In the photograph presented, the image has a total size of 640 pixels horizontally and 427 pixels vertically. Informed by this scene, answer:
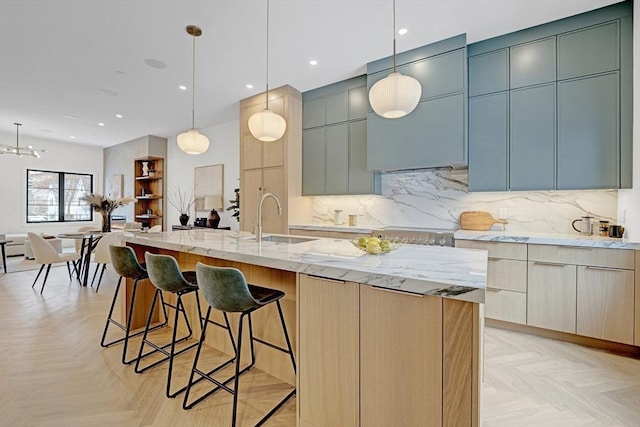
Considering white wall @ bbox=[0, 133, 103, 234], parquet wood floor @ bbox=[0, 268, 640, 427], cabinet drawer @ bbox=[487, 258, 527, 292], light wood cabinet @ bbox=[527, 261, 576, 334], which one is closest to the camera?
parquet wood floor @ bbox=[0, 268, 640, 427]

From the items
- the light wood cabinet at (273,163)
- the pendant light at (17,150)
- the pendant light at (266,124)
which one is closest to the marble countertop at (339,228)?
the light wood cabinet at (273,163)

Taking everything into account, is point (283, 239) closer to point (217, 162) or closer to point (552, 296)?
point (552, 296)

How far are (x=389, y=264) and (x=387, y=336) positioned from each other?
328mm

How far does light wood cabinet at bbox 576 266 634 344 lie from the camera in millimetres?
2406

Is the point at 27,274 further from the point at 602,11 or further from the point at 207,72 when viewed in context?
the point at 602,11

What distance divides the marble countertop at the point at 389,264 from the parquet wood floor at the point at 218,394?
0.93 meters

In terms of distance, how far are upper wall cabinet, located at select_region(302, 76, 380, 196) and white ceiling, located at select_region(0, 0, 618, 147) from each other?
0.22 meters

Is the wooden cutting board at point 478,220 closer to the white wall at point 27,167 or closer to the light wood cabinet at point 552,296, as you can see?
the light wood cabinet at point 552,296

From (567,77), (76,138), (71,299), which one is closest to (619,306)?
(567,77)

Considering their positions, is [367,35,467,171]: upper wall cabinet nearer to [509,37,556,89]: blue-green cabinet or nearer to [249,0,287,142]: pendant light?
[509,37,556,89]: blue-green cabinet

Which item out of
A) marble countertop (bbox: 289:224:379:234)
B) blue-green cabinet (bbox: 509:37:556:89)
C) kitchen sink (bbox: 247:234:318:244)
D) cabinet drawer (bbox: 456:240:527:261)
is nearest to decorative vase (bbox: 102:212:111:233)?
marble countertop (bbox: 289:224:379:234)

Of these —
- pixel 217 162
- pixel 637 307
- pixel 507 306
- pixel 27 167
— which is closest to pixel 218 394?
pixel 507 306

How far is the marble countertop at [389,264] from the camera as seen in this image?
3.77 ft

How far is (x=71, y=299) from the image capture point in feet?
12.8
